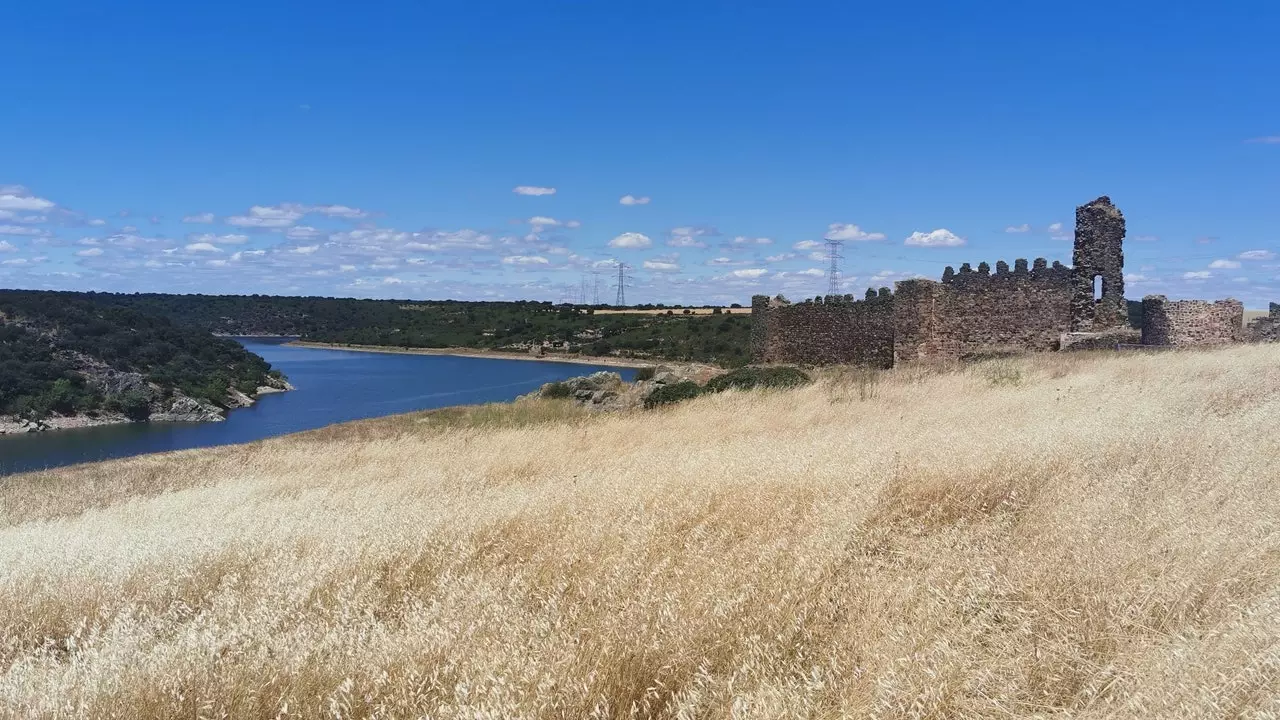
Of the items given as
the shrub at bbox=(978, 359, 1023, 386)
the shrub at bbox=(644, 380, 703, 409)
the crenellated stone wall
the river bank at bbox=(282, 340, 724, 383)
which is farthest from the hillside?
the crenellated stone wall

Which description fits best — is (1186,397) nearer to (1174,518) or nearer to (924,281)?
(1174,518)

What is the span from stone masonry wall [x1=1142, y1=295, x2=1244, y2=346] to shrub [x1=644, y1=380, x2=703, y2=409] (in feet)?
38.7

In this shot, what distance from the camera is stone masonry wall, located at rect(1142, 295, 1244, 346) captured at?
59.4 ft

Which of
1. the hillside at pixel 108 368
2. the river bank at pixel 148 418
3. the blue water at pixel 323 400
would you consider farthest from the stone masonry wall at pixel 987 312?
the hillside at pixel 108 368

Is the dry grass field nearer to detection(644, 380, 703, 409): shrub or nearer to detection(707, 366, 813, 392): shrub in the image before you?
detection(707, 366, 813, 392): shrub

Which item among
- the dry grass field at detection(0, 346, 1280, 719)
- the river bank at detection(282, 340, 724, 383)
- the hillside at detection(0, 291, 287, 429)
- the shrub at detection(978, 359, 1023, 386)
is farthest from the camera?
the river bank at detection(282, 340, 724, 383)

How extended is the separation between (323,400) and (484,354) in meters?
46.1

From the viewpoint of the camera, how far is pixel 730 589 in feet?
9.82

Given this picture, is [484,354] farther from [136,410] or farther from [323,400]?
[136,410]

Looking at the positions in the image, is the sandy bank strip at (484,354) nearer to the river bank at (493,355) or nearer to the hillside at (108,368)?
the river bank at (493,355)

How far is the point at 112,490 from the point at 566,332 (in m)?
95.0

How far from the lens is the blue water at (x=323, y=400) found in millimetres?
38125

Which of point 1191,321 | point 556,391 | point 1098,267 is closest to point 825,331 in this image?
point 1098,267

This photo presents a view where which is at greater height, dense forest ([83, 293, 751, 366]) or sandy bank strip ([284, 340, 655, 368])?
dense forest ([83, 293, 751, 366])
